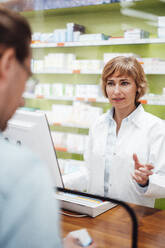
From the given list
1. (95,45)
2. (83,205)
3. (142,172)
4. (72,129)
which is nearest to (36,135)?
(83,205)

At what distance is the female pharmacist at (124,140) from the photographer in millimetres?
2092

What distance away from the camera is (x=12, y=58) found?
2.06 feet

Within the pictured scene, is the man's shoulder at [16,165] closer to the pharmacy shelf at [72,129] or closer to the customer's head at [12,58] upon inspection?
the customer's head at [12,58]

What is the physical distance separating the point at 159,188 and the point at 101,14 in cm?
321

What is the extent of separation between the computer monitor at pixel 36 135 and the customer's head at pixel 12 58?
848 mm

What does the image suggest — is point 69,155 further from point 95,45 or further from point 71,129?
point 95,45

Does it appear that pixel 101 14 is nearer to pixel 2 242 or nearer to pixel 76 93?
pixel 76 93

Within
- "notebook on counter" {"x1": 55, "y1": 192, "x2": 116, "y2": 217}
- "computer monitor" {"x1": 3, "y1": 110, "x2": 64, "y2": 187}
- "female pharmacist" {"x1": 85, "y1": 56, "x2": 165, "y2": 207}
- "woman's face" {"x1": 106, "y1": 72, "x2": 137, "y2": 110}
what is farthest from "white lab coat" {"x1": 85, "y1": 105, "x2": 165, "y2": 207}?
"computer monitor" {"x1": 3, "y1": 110, "x2": 64, "y2": 187}

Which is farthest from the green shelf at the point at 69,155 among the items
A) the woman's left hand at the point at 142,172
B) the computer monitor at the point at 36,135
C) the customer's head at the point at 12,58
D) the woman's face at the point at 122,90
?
the customer's head at the point at 12,58

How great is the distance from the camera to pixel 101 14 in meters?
4.29

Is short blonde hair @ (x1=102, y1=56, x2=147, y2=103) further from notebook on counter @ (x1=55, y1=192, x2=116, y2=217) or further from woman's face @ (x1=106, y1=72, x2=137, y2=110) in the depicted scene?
notebook on counter @ (x1=55, y1=192, x2=116, y2=217)

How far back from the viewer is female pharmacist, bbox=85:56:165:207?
6.86 feet

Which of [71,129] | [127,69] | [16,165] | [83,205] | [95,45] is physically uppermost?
[95,45]

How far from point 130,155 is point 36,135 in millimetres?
832
